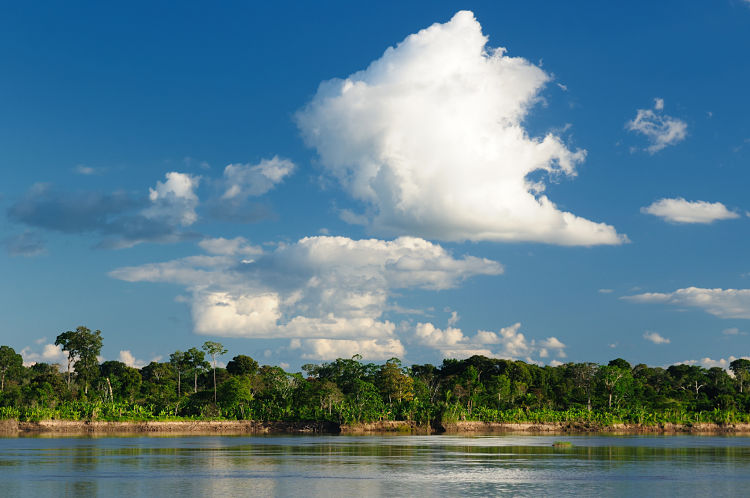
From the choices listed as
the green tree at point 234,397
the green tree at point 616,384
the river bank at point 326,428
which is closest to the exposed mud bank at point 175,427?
the river bank at point 326,428

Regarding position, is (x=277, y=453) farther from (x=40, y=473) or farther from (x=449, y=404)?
(x=449, y=404)

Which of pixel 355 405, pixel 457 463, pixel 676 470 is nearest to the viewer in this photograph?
pixel 676 470

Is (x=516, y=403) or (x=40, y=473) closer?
(x=40, y=473)

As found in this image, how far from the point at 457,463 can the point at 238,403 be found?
9045 cm

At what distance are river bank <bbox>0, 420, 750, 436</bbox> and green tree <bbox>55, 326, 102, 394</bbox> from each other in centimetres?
4324

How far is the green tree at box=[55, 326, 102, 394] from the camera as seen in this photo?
185125 millimetres

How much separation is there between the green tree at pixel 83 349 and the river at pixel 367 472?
97.6 meters

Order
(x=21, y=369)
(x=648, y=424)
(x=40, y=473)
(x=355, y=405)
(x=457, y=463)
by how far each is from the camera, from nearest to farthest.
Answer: (x=40, y=473) → (x=457, y=463) → (x=355, y=405) → (x=648, y=424) → (x=21, y=369)

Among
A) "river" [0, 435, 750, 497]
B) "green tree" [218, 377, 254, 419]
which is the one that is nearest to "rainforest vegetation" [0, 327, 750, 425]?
"green tree" [218, 377, 254, 419]

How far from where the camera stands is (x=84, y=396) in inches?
6260

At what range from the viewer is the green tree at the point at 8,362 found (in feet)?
616

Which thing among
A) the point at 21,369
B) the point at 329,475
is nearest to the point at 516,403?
the point at 329,475

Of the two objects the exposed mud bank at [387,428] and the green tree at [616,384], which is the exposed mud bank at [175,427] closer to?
the exposed mud bank at [387,428]

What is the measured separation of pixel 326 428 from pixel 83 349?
240 ft
